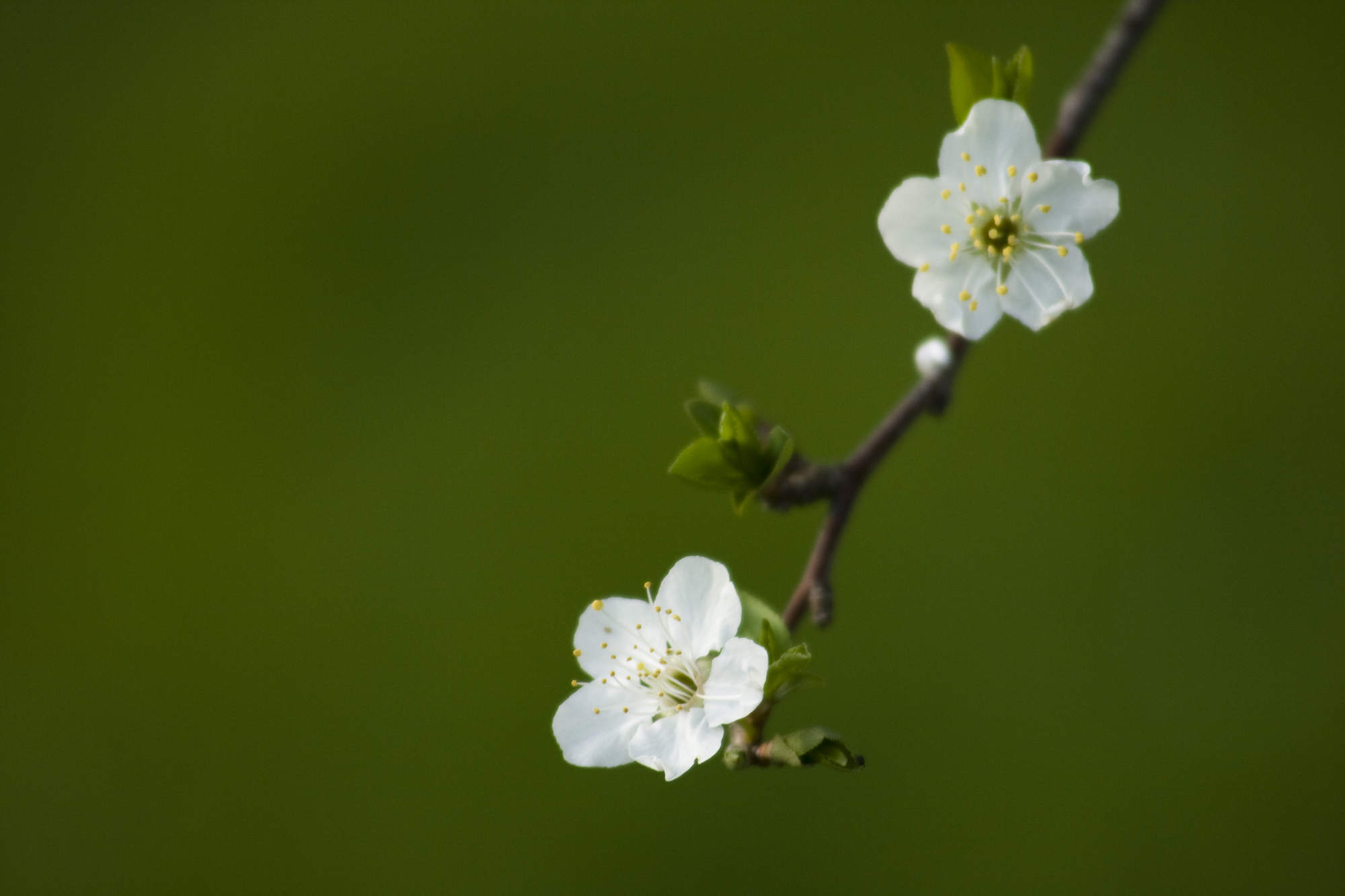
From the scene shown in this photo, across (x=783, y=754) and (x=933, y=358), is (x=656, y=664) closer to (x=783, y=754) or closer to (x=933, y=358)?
(x=783, y=754)

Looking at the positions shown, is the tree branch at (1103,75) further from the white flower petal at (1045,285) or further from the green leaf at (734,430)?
the green leaf at (734,430)

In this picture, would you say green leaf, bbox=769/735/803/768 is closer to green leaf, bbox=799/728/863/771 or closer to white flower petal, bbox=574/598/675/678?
green leaf, bbox=799/728/863/771

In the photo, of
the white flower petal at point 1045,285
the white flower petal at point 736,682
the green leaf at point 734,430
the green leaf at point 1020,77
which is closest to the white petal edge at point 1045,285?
the white flower petal at point 1045,285

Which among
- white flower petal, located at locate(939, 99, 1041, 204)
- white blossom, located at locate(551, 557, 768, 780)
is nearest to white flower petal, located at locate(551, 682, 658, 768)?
white blossom, located at locate(551, 557, 768, 780)

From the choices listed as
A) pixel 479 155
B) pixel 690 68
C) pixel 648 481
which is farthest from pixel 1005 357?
pixel 479 155

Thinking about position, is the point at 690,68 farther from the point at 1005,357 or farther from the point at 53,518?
the point at 53,518

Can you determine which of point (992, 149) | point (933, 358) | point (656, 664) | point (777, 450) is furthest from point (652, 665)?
point (992, 149)
